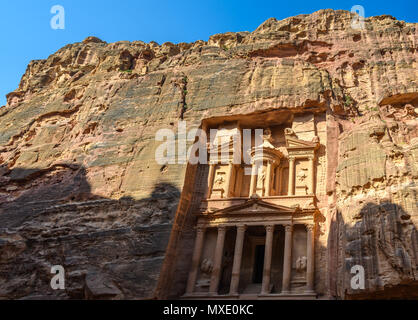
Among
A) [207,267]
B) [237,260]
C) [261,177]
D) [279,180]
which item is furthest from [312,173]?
[207,267]

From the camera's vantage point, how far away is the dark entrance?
1723 centimetres

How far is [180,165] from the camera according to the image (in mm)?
18656

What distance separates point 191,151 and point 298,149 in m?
4.53

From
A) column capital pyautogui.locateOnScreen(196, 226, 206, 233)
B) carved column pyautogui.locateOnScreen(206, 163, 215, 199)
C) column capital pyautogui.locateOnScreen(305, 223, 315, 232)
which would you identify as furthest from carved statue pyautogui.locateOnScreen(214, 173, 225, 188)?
column capital pyautogui.locateOnScreen(305, 223, 315, 232)

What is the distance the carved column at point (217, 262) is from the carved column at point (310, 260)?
3222 mm

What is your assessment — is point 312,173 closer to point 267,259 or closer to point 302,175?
point 302,175

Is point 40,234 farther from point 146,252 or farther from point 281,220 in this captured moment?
point 281,220

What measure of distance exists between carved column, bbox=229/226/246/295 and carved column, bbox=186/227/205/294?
55.0 inches

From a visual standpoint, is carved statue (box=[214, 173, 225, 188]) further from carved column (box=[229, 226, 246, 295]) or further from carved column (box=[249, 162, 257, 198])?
carved column (box=[229, 226, 246, 295])

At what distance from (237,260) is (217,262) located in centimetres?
75

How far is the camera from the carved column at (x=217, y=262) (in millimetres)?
16266

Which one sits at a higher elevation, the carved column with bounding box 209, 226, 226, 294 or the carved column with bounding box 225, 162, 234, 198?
the carved column with bounding box 225, 162, 234, 198

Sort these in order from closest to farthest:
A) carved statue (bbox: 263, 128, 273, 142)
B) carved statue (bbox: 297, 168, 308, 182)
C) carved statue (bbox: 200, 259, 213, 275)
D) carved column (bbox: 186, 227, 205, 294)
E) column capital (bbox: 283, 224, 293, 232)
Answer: carved column (bbox: 186, 227, 205, 294) → column capital (bbox: 283, 224, 293, 232) → carved statue (bbox: 200, 259, 213, 275) → carved statue (bbox: 297, 168, 308, 182) → carved statue (bbox: 263, 128, 273, 142)
